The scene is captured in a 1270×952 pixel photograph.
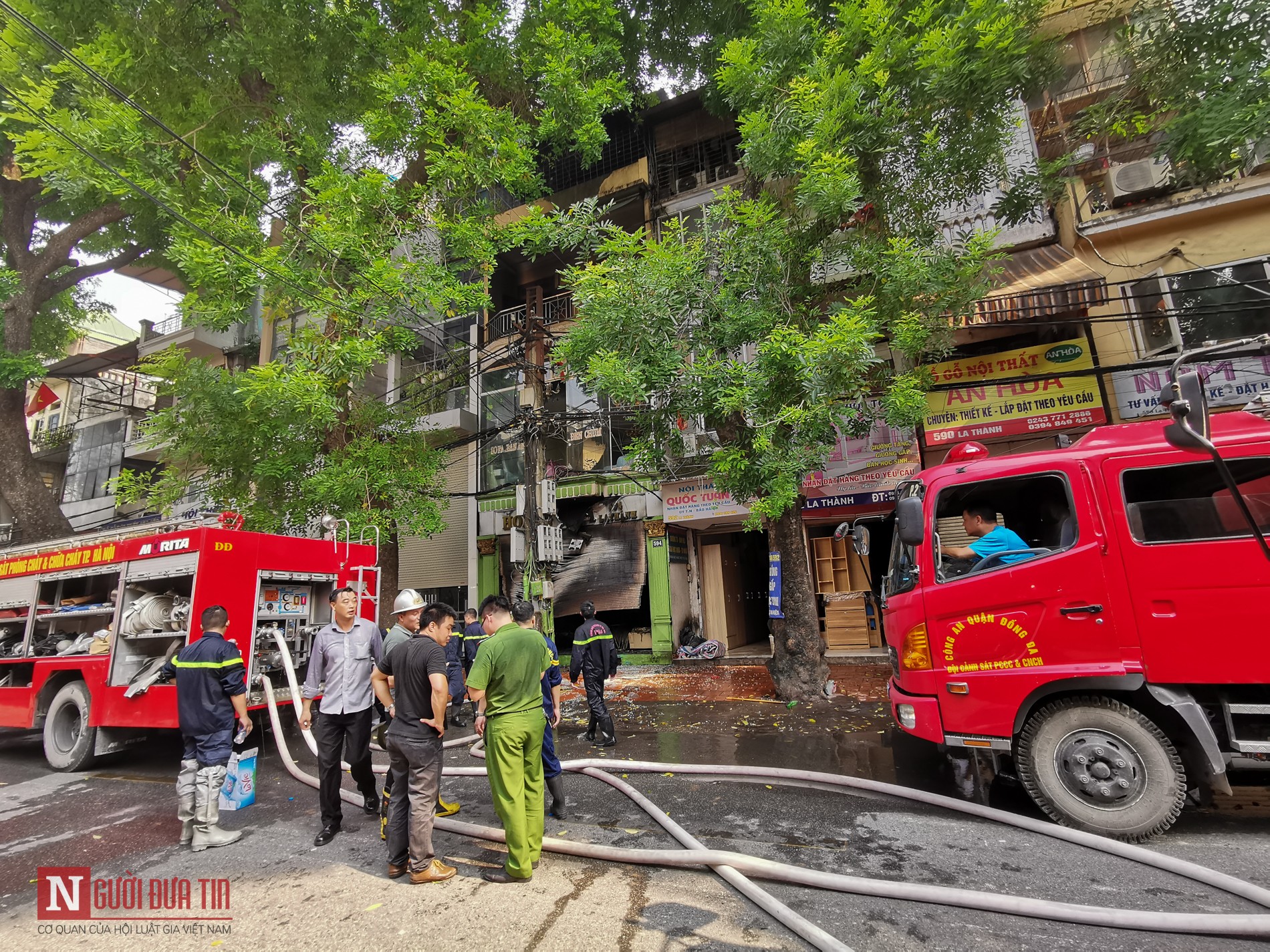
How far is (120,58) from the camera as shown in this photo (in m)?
8.76

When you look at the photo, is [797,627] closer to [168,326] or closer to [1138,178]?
[1138,178]

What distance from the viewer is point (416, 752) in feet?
12.1

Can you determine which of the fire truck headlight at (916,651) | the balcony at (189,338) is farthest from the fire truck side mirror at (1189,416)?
the balcony at (189,338)

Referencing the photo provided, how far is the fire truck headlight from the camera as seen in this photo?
4.64 meters

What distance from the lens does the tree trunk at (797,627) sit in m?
8.88

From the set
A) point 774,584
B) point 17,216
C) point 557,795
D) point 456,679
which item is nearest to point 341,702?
point 557,795

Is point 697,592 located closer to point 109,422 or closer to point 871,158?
point 871,158

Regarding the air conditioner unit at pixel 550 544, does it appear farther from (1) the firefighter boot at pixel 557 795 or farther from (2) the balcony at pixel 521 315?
(2) the balcony at pixel 521 315

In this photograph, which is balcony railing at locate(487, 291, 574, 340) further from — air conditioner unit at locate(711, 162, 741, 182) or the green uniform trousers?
the green uniform trousers

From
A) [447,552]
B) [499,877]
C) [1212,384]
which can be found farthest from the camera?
[447,552]

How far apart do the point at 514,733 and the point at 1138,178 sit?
13624 millimetres

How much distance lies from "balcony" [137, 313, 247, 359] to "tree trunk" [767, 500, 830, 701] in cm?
2018

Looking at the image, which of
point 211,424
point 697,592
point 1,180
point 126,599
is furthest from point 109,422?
point 697,592

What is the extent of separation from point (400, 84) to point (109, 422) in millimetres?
21108
